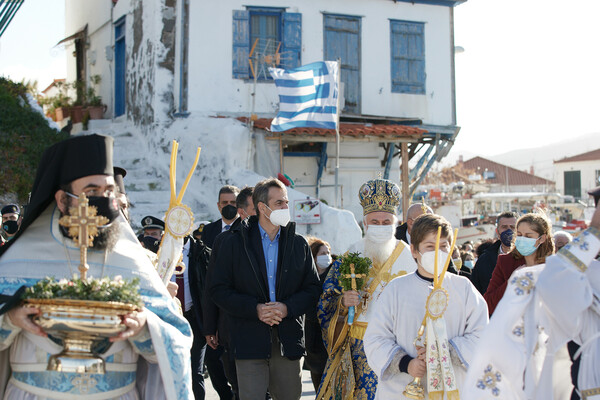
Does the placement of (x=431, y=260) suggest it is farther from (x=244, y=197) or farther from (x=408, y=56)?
(x=408, y=56)

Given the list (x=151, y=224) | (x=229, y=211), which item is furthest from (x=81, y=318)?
(x=229, y=211)

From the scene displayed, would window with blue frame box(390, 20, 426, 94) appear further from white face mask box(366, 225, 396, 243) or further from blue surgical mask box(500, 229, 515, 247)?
white face mask box(366, 225, 396, 243)

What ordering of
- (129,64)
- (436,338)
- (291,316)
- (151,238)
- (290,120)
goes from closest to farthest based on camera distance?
(436,338)
(291,316)
(151,238)
(290,120)
(129,64)

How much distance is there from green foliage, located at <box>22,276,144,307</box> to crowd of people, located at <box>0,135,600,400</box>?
85mm

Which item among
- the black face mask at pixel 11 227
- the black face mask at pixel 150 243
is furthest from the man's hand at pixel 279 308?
the black face mask at pixel 11 227

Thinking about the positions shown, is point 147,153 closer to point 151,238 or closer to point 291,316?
point 151,238

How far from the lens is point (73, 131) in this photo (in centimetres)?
1972

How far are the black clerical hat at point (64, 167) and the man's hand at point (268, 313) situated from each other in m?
2.20

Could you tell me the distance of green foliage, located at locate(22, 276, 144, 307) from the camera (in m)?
3.32

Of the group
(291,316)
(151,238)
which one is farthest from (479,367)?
(151,238)

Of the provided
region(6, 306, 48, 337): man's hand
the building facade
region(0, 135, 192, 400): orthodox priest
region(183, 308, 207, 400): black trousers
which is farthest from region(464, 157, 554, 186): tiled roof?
region(6, 306, 48, 337): man's hand

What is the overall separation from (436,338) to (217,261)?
2106 mm

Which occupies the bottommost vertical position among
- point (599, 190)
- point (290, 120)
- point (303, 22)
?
point (599, 190)

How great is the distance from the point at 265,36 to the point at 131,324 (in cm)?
1538
